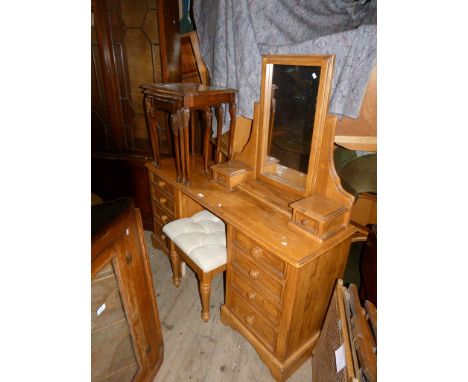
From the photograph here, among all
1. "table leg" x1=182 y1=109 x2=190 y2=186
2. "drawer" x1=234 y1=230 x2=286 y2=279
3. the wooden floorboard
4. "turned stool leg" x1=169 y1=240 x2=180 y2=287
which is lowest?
the wooden floorboard

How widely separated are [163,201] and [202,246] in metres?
0.66

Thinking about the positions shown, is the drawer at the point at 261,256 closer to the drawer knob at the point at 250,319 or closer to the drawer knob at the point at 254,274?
the drawer knob at the point at 254,274

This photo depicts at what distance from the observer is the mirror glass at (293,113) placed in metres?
1.45

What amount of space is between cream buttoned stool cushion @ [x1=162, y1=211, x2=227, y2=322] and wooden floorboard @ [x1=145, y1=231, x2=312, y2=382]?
0.13 metres

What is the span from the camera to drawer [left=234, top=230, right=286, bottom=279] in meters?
1.41

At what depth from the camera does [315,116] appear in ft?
4.66

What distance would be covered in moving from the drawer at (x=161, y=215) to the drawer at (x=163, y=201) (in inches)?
1.2

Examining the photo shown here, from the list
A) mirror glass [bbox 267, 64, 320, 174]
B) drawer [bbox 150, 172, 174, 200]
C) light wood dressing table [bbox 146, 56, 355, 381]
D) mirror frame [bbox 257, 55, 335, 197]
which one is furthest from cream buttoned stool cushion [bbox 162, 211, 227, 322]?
mirror glass [bbox 267, 64, 320, 174]

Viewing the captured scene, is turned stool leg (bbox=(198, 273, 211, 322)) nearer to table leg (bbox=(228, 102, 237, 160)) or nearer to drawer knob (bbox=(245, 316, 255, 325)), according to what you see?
drawer knob (bbox=(245, 316, 255, 325))

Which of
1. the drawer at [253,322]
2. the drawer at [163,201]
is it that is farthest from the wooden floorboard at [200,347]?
the drawer at [163,201]

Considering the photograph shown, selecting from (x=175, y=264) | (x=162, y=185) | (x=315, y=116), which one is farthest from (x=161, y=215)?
(x=315, y=116)

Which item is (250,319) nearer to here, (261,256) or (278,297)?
(278,297)
